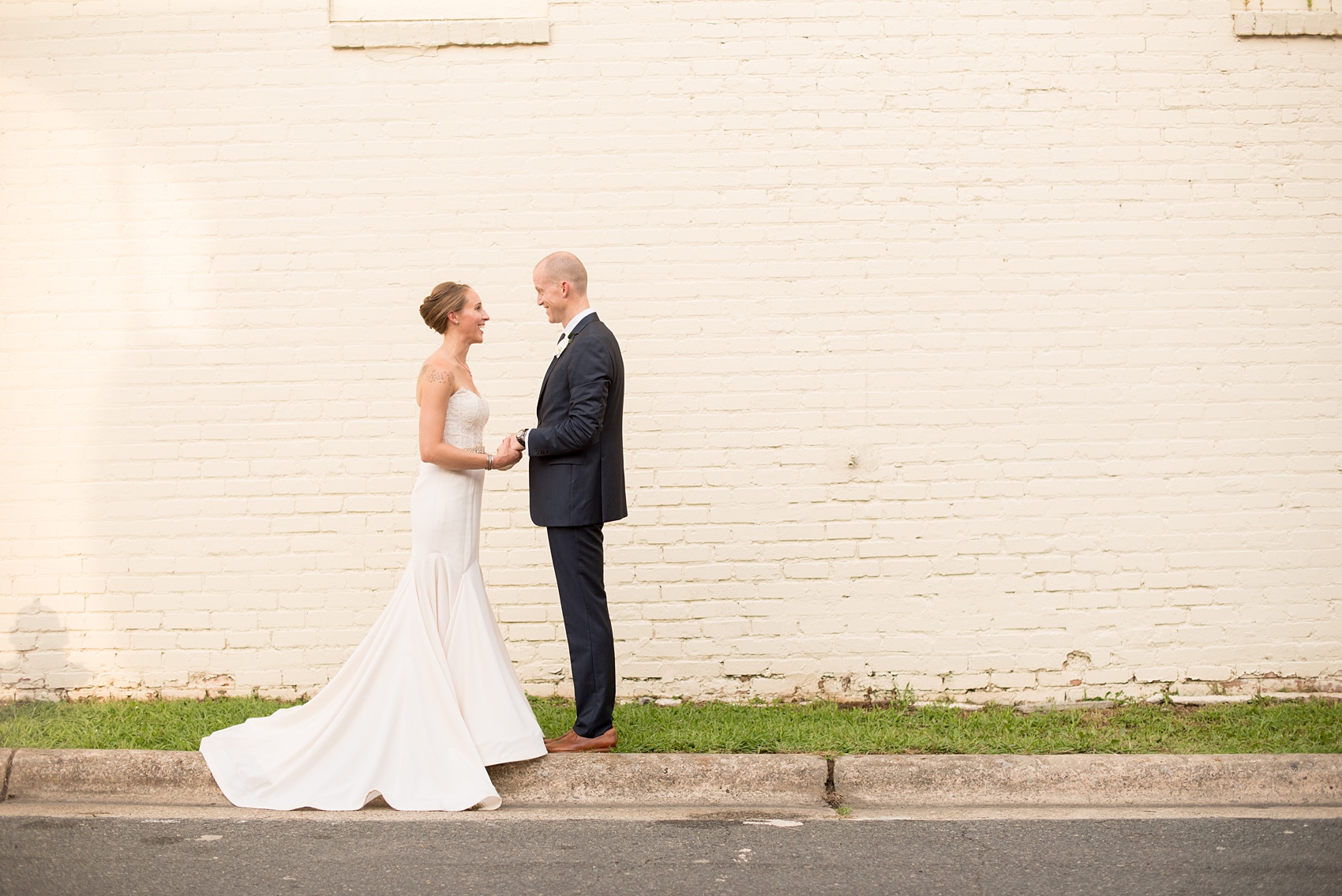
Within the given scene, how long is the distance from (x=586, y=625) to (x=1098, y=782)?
2.21 m

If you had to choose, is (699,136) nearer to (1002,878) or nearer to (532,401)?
(532,401)

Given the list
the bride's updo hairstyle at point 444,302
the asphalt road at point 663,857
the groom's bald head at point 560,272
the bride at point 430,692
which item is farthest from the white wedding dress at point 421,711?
the groom's bald head at point 560,272

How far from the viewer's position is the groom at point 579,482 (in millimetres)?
4637

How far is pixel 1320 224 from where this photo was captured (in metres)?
5.71

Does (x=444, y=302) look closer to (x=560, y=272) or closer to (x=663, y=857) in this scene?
(x=560, y=272)

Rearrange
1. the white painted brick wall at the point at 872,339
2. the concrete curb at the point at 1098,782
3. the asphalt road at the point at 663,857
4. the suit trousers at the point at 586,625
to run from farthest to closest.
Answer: the white painted brick wall at the point at 872,339
the suit trousers at the point at 586,625
the concrete curb at the point at 1098,782
the asphalt road at the point at 663,857

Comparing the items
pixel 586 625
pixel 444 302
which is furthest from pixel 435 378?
pixel 586 625

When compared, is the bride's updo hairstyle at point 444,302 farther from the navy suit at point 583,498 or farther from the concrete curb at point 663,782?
the concrete curb at point 663,782

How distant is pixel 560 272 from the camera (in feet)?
15.6

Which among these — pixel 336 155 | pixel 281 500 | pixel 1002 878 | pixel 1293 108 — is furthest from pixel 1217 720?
pixel 336 155

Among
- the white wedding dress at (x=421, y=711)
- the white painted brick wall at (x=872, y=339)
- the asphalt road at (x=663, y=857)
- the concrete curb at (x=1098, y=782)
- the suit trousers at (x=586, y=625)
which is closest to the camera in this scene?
the asphalt road at (x=663, y=857)

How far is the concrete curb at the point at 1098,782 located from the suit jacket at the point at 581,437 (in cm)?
152

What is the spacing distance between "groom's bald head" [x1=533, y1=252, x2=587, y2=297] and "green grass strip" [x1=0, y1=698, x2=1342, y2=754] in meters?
2.01

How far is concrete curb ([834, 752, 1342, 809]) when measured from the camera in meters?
4.45
